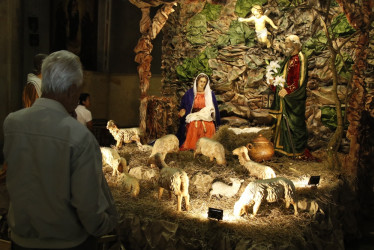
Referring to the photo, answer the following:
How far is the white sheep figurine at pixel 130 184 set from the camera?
4.80 meters

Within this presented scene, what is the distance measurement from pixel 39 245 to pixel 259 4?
817 cm

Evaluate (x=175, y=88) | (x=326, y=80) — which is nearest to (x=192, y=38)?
(x=175, y=88)

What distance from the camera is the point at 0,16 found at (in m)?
7.87

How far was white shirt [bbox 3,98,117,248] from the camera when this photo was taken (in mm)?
2016

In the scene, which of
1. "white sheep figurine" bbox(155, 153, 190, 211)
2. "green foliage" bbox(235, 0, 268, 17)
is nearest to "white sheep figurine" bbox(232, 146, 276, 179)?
"white sheep figurine" bbox(155, 153, 190, 211)

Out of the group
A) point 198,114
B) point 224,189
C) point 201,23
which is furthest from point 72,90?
point 201,23

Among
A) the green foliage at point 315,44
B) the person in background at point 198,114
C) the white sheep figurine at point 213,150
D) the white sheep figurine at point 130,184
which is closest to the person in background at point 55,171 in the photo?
the white sheep figurine at point 130,184

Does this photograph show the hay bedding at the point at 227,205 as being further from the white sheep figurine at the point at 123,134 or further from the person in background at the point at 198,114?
the person in background at the point at 198,114

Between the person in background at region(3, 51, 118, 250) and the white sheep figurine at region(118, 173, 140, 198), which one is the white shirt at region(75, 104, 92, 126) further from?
the person in background at region(3, 51, 118, 250)

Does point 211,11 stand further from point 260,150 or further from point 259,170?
point 259,170

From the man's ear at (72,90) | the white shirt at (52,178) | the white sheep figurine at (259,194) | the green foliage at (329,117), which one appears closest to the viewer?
the white shirt at (52,178)

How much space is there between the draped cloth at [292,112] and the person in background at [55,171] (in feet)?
17.8

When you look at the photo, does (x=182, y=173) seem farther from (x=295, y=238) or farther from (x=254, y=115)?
(x=254, y=115)

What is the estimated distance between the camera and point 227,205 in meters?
4.61
